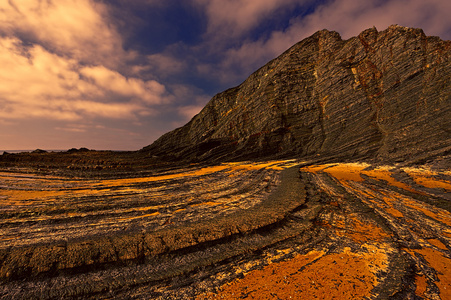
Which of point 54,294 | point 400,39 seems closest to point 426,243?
point 54,294

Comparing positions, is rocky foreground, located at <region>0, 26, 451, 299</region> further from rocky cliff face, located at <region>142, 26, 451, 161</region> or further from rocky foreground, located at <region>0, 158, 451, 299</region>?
rocky cliff face, located at <region>142, 26, 451, 161</region>

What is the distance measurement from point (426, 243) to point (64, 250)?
33.4 feet

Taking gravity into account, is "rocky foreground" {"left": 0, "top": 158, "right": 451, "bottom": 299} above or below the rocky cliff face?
below

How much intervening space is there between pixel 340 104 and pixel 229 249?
109 ft

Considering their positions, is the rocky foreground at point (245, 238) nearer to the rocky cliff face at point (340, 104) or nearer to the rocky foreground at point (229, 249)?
the rocky foreground at point (229, 249)

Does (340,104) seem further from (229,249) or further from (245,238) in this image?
(229,249)

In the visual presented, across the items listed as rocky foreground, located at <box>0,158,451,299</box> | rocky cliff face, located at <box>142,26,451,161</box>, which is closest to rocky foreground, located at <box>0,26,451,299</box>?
rocky foreground, located at <box>0,158,451,299</box>

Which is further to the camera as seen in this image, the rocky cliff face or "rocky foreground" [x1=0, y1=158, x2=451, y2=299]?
the rocky cliff face

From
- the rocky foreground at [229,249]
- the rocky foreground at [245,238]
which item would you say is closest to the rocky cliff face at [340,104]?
the rocky foreground at [245,238]

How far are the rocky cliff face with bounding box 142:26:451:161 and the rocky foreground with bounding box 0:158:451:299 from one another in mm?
17460

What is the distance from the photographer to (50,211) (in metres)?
7.46

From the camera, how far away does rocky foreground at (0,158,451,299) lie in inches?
137

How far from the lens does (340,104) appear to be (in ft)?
96.9

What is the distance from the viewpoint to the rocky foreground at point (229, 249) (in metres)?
3.48
